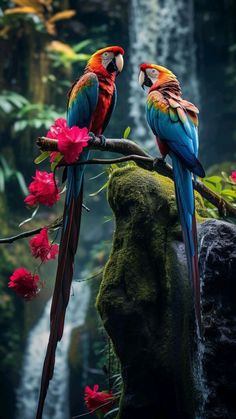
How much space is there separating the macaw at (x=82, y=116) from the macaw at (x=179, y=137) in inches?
5.8

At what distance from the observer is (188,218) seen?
131 centimetres

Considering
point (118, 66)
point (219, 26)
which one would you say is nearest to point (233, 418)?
point (118, 66)

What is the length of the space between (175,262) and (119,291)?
225 mm

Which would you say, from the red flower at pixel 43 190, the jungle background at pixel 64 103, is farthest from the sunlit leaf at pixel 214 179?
the red flower at pixel 43 190

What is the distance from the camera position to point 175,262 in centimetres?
160

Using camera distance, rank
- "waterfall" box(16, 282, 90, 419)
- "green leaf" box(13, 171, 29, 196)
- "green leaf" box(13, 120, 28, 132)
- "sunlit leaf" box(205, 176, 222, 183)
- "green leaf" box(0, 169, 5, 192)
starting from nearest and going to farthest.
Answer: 1. "sunlit leaf" box(205, 176, 222, 183)
2. "waterfall" box(16, 282, 90, 419)
3. "green leaf" box(0, 169, 5, 192)
4. "green leaf" box(13, 171, 29, 196)
5. "green leaf" box(13, 120, 28, 132)

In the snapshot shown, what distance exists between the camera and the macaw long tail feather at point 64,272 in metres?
1.27

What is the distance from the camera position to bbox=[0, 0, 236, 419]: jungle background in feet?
13.4

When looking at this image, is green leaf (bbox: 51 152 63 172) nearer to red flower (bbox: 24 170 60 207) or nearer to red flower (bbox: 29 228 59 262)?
red flower (bbox: 24 170 60 207)

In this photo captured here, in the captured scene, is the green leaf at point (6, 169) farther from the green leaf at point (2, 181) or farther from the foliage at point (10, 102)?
the foliage at point (10, 102)

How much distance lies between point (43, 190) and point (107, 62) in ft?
1.77

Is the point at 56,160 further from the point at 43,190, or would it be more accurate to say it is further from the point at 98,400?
the point at 98,400

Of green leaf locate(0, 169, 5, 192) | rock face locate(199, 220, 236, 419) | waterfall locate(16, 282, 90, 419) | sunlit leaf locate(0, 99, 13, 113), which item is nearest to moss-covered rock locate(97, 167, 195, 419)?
rock face locate(199, 220, 236, 419)

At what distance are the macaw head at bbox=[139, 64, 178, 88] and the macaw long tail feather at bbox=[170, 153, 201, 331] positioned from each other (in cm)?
30
